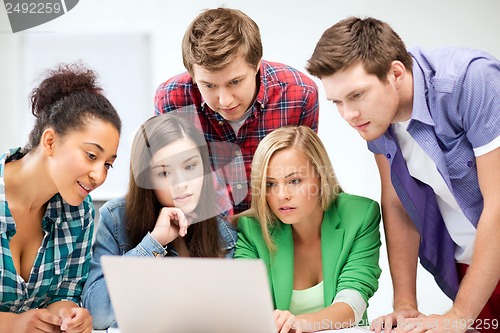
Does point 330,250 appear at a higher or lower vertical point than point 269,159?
lower

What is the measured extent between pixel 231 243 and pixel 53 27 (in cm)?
91

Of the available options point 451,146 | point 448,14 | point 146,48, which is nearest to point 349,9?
point 448,14

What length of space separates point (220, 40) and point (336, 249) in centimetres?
55

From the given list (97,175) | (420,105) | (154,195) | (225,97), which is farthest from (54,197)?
(420,105)

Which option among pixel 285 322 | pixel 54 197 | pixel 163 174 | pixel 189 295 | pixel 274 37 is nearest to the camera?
pixel 189 295

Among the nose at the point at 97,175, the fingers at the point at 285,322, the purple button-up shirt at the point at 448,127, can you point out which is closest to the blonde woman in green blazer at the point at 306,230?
the purple button-up shirt at the point at 448,127

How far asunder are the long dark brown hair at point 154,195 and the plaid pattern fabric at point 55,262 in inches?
4.2

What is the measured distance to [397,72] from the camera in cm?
149

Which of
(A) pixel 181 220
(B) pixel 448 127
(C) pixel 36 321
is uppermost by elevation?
(B) pixel 448 127

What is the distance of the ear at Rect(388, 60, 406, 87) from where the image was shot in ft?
4.87

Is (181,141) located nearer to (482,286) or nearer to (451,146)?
(451,146)

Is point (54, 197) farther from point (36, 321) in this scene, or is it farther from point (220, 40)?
point (220, 40)

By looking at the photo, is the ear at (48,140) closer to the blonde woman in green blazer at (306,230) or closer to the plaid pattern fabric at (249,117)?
the plaid pattern fabric at (249,117)

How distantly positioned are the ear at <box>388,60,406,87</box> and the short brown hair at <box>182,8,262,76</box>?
0.36 m
